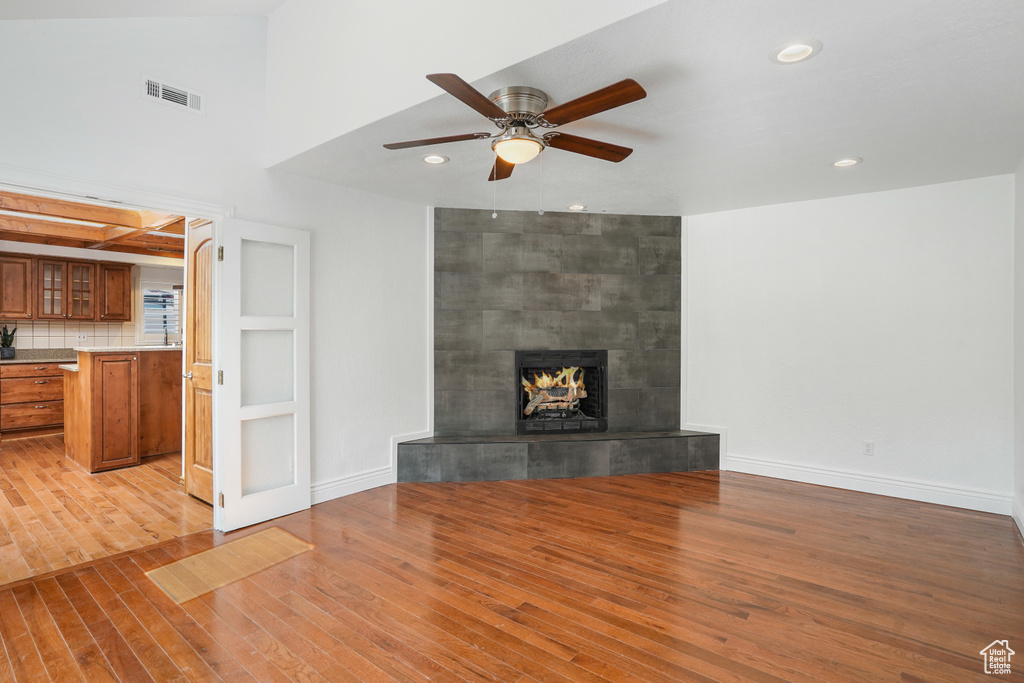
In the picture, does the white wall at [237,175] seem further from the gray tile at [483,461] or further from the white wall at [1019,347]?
the white wall at [1019,347]

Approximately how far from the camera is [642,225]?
534 cm

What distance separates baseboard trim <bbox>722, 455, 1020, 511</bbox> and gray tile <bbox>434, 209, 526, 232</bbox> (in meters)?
3.03

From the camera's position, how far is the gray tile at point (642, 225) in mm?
5266

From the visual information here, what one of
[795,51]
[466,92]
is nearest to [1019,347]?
[795,51]

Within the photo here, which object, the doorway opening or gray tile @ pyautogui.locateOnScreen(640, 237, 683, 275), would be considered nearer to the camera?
the doorway opening

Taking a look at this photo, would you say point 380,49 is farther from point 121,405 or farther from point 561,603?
point 121,405

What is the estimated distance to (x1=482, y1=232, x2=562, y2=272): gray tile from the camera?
16.6 ft

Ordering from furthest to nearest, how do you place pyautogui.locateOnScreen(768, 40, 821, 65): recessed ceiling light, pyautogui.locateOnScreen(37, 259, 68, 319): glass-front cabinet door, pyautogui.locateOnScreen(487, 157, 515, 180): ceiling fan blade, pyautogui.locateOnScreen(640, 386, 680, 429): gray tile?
pyautogui.locateOnScreen(37, 259, 68, 319): glass-front cabinet door < pyautogui.locateOnScreen(640, 386, 680, 429): gray tile < pyautogui.locateOnScreen(487, 157, 515, 180): ceiling fan blade < pyautogui.locateOnScreen(768, 40, 821, 65): recessed ceiling light

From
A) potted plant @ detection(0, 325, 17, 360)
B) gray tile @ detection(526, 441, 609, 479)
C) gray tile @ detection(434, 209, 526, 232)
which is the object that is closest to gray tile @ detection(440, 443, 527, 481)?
gray tile @ detection(526, 441, 609, 479)

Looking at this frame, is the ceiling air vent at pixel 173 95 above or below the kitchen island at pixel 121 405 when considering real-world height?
above

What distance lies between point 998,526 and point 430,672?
13.0ft

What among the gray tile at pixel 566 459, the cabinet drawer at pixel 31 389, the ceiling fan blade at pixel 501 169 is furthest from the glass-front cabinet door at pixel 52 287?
the ceiling fan blade at pixel 501 169

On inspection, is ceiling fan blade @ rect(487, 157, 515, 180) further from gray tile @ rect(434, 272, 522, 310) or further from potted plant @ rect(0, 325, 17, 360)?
potted plant @ rect(0, 325, 17, 360)

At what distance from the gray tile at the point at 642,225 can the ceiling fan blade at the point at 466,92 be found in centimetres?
293
